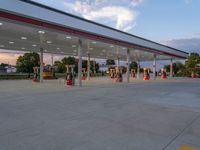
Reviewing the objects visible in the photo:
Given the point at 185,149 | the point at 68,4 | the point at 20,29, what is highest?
the point at 68,4

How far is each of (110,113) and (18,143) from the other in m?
3.59

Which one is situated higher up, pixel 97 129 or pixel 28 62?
pixel 28 62

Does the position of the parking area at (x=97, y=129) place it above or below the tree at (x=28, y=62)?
below

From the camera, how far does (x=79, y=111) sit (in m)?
7.75

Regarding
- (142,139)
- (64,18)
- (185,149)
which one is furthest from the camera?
(64,18)

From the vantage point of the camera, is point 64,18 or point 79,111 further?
point 64,18

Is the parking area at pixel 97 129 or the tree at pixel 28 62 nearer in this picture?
the parking area at pixel 97 129

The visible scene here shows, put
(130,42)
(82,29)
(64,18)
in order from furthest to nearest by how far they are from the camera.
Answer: (130,42) → (82,29) → (64,18)

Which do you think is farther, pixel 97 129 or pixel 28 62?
pixel 28 62

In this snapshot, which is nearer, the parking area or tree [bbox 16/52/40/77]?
the parking area

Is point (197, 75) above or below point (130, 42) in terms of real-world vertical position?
below

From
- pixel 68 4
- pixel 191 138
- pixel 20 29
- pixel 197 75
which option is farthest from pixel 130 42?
pixel 197 75

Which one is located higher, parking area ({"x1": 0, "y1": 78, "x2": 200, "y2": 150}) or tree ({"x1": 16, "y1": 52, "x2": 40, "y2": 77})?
tree ({"x1": 16, "y1": 52, "x2": 40, "y2": 77})

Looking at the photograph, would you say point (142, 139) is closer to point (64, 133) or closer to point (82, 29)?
point (64, 133)
